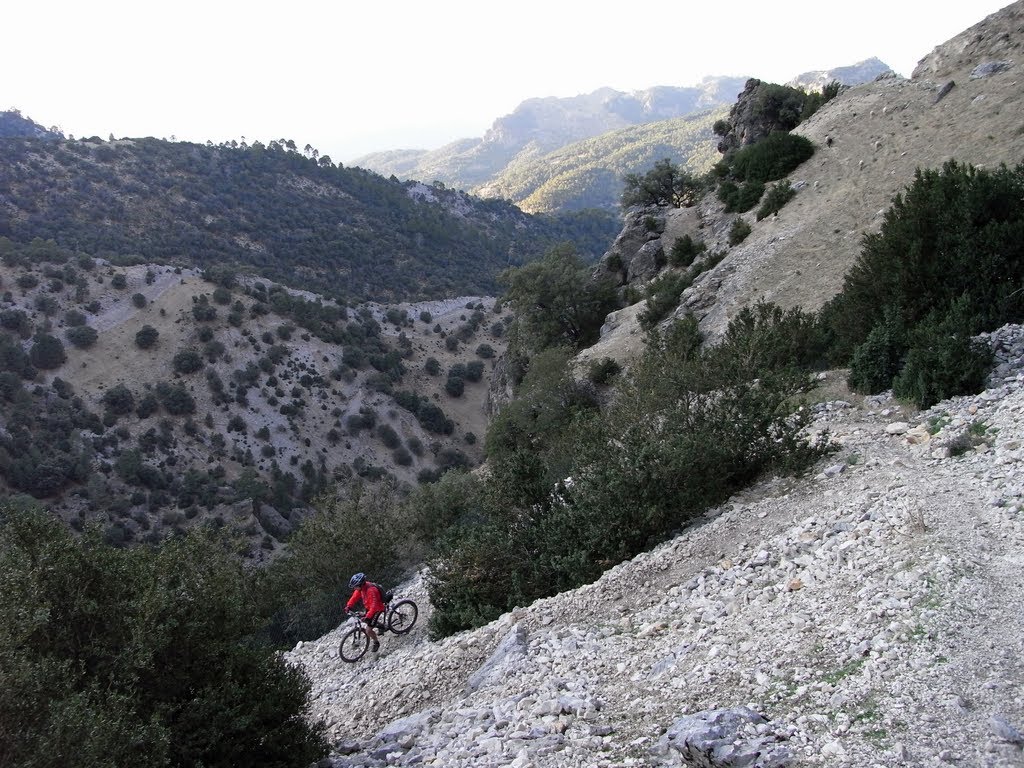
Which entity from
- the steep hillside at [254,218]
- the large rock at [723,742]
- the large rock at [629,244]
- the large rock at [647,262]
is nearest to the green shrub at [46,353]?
the steep hillside at [254,218]

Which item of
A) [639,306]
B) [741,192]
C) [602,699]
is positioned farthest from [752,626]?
[741,192]

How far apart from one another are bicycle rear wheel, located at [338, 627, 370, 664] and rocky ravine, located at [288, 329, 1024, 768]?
4.22ft

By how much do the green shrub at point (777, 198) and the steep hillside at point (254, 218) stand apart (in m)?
44.7

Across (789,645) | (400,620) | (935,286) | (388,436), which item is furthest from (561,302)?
(789,645)

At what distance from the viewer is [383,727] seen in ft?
27.9

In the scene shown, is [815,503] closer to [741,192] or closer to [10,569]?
[10,569]

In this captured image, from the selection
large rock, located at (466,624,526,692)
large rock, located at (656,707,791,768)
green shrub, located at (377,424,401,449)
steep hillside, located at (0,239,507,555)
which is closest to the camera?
large rock, located at (656,707,791,768)

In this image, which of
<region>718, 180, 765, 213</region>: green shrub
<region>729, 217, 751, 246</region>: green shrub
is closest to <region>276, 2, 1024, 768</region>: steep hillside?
<region>729, 217, 751, 246</region>: green shrub

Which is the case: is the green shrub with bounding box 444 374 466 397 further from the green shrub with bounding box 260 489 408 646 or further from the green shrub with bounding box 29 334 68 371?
the green shrub with bounding box 260 489 408 646

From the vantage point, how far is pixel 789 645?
600 cm

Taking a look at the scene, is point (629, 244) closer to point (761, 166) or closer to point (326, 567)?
point (761, 166)

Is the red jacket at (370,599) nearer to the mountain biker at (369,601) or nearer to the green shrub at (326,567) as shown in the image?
the mountain biker at (369,601)

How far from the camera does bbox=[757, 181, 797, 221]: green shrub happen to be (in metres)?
29.8

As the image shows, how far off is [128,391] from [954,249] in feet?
152
